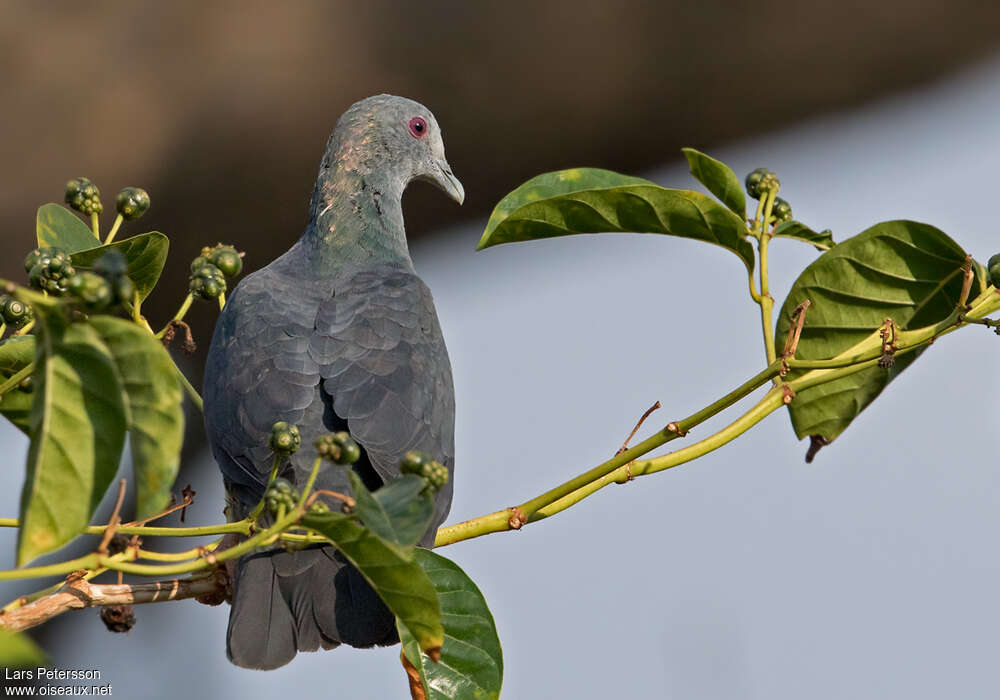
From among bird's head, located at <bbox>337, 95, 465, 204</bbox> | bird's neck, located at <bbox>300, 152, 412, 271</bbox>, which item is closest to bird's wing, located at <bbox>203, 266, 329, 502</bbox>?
bird's neck, located at <bbox>300, 152, 412, 271</bbox>

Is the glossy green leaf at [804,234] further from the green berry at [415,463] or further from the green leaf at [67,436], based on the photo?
the green leaf at [67,436]

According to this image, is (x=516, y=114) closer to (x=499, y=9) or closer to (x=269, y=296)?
(x=499, y=9)

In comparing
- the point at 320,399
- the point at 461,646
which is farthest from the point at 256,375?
the point at 461,646

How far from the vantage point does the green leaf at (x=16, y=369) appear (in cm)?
178

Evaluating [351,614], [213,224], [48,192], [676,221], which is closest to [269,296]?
[351,614]

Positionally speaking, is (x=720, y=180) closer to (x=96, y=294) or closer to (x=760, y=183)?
(x=760, y=183)

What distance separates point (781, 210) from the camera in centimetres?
215

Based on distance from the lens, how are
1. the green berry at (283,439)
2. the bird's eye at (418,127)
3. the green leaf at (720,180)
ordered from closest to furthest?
1. the green berry at (283,439)
2. the green leaf at (720,180)
3. the bird's eye at (418,127)

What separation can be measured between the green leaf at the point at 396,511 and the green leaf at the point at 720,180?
0.92 metres

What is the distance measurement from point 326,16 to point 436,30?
453mm

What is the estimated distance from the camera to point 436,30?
177 inches

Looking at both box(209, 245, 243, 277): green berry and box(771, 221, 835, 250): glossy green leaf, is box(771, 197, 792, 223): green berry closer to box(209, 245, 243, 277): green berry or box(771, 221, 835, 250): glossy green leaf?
box(771, 221, 835, 250): glossy green leaf

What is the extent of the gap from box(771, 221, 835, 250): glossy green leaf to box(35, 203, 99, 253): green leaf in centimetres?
124

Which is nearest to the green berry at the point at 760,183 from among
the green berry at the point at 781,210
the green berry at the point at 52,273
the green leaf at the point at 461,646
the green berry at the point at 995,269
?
the green berry at the point at 781,210
